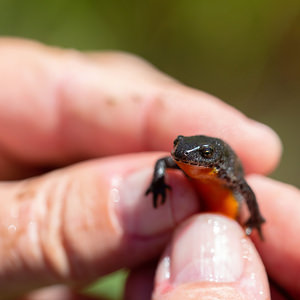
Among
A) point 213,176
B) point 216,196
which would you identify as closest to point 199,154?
point 213,176

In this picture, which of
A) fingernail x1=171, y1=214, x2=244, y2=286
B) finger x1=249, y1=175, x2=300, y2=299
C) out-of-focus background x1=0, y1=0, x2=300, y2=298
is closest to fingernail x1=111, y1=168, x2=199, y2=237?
fingernail x1=171, y1=214, x2=244, y2=286

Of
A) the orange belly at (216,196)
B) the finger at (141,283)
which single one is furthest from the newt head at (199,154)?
the finger at (141,283)

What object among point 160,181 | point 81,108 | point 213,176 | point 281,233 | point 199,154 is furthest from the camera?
point 81,108

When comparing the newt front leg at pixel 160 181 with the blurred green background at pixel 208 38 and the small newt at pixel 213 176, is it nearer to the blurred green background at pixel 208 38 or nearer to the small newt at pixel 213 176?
the small newt at pixel 213 176

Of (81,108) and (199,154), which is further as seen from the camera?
(81,108)

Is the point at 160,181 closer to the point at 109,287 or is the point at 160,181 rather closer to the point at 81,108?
the point at 81,108

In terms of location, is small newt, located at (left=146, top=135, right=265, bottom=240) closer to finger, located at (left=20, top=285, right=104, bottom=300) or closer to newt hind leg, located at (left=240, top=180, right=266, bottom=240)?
newt hind leg, located at (left=240, top=180, right=266, bottom=240)
